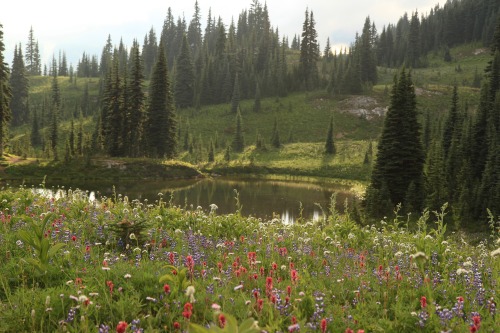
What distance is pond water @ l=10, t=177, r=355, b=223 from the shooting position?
31170mm

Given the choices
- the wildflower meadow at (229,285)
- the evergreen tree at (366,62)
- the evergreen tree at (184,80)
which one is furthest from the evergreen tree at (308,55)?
the wildflower meadow at (229,285)

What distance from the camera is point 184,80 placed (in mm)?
111938

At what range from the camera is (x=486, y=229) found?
22312mm

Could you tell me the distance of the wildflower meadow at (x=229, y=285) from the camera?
456 centimetres

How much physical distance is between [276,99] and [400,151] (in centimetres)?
7892

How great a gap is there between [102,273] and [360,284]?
A: 391 centimetres

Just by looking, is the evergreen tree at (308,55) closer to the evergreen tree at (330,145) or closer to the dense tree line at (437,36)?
the dense tree line at (437,36)

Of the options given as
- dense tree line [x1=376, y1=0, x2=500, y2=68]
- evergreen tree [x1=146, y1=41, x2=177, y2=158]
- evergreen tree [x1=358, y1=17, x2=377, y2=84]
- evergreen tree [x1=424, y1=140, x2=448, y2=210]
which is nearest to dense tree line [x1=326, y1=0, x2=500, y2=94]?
dense tree line [x1=376, y1=0, x2=500, y2=68]

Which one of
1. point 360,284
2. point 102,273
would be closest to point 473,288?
point 360,284

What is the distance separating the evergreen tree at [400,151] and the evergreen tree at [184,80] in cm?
8609

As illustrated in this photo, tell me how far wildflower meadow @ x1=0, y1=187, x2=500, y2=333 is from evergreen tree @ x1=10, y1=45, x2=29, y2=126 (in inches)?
4873

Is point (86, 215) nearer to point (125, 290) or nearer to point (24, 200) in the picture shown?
point (24, 200)

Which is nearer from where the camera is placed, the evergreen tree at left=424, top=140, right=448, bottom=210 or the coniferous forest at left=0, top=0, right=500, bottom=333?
the coniferous forest at left=0, top=0, right=500, bottom=333

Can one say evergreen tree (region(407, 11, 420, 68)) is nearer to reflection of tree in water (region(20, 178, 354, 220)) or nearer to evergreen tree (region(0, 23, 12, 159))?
reflection of tree in water (region(20, 178, 354, 220))
